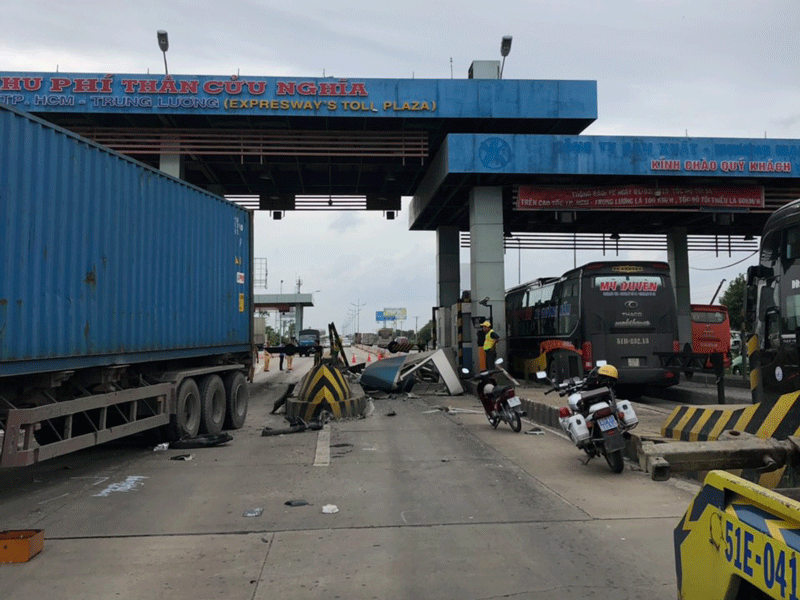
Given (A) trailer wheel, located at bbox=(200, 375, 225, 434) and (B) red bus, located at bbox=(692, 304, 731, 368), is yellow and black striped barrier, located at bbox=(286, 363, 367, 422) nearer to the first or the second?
(A) trailer wheel, located at bbox=(200, 375, 225, 434)

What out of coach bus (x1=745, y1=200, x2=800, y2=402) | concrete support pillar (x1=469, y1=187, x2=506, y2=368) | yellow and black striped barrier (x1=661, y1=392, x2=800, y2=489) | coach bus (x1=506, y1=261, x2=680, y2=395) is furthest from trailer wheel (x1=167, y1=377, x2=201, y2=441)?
concrete support pillar (x1=469, y1=187, x2=506, y2=368)

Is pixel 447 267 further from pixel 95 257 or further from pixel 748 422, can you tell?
pixel 95 257

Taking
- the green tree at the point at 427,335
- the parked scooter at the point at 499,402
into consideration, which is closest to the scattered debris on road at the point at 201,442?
the parked scooter at the point at 499,402

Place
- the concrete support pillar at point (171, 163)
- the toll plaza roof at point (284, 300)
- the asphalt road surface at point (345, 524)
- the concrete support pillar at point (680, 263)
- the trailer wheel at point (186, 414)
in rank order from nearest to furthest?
1. the asphalt road surface at point (345, 524)
2. the trailer wheel at point (186, 414)
3. the concrete support pillar at point (171, 163)
4. the concrete support pillar at point (680, 263)
5. the toll plaza roof at point (284, 300)

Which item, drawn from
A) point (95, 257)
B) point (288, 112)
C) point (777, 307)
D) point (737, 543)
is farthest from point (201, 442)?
point (288, 112)

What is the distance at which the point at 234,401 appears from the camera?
11711 millimetres

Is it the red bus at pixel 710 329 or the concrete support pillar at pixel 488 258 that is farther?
the red bus at pixel 710 329

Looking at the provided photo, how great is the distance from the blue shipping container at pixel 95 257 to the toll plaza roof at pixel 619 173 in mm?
10223

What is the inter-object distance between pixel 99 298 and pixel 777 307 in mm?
7931

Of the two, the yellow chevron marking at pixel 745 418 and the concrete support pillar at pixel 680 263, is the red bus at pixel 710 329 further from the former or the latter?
the yellow chevron marking at pixel 745 418

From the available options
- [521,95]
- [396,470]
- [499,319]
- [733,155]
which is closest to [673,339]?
[499,319]

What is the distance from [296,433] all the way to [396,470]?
361cm

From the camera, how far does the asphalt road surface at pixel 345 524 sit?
421cm

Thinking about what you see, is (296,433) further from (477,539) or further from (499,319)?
(499,319)
